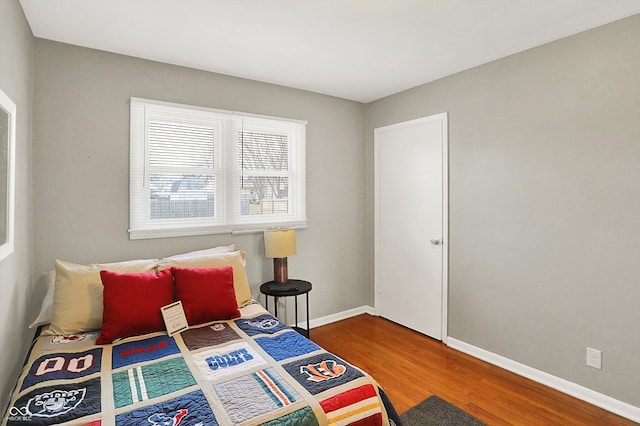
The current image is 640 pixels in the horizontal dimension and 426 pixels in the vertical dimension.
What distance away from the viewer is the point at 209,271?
2.44 metres

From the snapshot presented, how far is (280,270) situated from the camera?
3.31m

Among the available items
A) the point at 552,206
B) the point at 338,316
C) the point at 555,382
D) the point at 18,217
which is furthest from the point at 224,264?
the point at 555,382

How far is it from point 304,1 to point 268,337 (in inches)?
80.9

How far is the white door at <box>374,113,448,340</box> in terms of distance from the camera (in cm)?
340

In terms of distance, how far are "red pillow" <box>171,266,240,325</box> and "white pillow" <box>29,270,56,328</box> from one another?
801mm

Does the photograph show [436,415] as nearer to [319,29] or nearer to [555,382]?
[555,382]

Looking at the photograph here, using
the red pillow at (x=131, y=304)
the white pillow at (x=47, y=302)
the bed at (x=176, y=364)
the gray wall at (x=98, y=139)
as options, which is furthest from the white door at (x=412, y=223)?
the white pillow at (x=47, y=302)

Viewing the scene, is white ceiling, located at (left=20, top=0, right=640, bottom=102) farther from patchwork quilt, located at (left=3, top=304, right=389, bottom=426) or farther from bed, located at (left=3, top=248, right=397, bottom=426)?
patchwork quilt, located at (left=3, top=304, right=389, bottom=426)

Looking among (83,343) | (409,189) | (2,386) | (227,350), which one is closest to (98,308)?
(83,343)

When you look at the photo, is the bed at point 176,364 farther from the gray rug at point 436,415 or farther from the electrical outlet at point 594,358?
the electrical outlet at point 594,358

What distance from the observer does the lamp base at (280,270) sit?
331 cm

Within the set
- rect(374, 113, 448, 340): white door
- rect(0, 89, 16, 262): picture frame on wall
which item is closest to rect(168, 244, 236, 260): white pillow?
rect(0, 89, 16, 262): picture frame on wall

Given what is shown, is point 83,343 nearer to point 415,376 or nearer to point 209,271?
Result: point 209,271

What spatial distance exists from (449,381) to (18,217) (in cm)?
317
